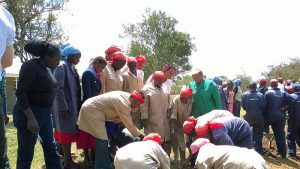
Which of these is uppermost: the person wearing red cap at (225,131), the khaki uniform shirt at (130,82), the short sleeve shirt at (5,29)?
the short sleeve shirt at (5,29)

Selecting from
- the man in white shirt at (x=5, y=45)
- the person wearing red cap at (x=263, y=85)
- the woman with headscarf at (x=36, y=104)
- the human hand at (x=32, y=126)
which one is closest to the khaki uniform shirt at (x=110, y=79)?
the woman with headscarf at (x=36, y=104)

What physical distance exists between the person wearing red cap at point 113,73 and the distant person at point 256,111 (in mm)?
4460

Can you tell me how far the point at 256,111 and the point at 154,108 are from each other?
3.98 meters

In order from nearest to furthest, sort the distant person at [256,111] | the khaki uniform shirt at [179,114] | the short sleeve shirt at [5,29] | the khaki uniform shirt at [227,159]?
the short sleeve shirt at [5,29], the khaki uniform shirt at [227,159], the khaki uniform shirt at [179,114], the distant person at [256,111]

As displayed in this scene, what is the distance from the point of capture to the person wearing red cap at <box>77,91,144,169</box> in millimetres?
5414

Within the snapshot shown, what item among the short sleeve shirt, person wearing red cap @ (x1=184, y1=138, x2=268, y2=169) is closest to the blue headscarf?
person wearing red cap @ (x1=184, y1=138, x2=268, y2=169)

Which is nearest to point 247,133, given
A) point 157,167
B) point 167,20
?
point 157,167

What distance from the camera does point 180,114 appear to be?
7.04 meters

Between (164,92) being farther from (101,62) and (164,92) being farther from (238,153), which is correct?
(238,153)

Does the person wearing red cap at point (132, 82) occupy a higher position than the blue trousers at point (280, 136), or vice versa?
the person wearing red cap at point (132, 82)

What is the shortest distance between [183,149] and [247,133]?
5.95 ft

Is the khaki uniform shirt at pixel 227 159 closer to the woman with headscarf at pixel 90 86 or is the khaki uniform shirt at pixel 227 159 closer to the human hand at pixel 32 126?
the human hand at pixel 32 126

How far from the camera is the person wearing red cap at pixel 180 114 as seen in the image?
695cm

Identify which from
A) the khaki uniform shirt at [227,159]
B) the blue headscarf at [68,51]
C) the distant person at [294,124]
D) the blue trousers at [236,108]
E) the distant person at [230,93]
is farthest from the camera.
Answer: the blue trousers at [236,108]
